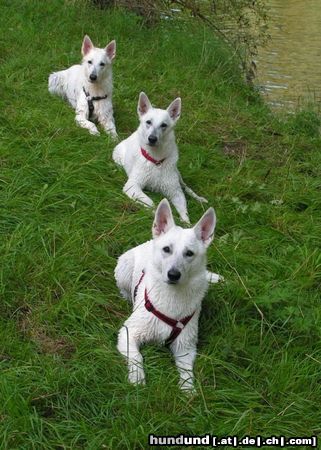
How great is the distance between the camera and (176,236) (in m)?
3.76

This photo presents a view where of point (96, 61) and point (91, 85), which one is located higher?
point (96, 61)

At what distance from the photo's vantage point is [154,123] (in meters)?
6.05

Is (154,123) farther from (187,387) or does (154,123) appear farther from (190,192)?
(187,387)

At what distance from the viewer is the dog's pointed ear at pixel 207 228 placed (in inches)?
152

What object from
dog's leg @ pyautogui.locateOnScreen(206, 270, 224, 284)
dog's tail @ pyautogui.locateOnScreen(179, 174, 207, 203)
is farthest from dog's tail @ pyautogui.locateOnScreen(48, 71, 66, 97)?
dog's leg @ pyautogui.locateOnScreen(206, 270, 224, 284)

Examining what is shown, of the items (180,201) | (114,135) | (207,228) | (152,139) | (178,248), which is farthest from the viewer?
(114,135)

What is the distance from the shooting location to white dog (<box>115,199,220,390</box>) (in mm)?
3643

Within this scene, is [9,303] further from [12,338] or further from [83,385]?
[83,385]

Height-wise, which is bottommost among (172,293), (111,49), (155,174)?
(155,174)

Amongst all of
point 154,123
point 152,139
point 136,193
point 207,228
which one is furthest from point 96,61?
point 207,228

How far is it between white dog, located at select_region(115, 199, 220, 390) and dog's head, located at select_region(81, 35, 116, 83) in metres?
4.27

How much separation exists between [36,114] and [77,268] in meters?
2.93

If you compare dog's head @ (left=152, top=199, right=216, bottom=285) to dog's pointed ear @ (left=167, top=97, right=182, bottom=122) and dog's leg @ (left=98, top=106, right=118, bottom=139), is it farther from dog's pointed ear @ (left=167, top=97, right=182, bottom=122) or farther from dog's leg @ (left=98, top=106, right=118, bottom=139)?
dog's leg @ (left=98, top=106, right=118, bottom=139)

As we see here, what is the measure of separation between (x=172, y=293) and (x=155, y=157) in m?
2.64
